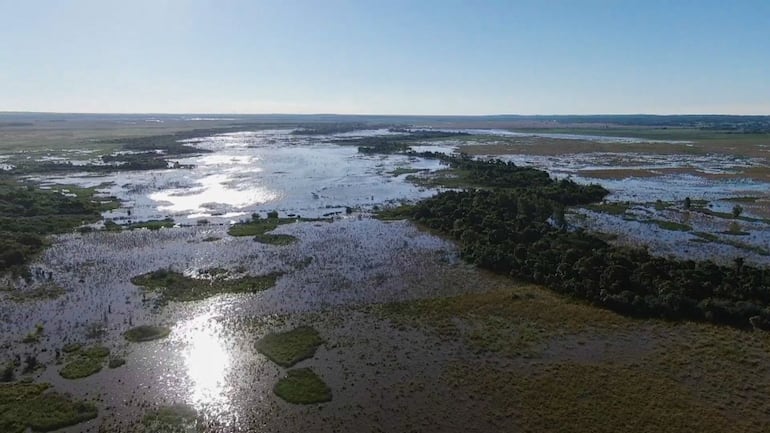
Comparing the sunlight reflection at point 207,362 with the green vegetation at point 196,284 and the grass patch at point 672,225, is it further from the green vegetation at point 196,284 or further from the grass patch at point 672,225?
the grass patch at point 672,225

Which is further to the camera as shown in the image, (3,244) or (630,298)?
(3,244)

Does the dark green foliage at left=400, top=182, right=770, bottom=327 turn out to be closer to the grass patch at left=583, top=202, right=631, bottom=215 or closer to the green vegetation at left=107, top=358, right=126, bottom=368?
the grass patch at left=583, top=202, right=631, bottom=215

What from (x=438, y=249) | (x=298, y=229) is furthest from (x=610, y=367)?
(x=298, y=229)

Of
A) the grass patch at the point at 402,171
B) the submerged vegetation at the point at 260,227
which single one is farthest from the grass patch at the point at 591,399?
the grass patch at the point at 402,171

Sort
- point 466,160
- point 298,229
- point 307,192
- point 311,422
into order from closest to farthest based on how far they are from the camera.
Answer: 1. point 311,422
2. point 298,229
3. point 307,192
4. point 466,160

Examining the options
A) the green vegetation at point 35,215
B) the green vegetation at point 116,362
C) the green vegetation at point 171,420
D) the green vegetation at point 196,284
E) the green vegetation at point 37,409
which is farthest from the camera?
the green vegetation at point 35,215

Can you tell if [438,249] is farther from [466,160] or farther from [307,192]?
[466,160]

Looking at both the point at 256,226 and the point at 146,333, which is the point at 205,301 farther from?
the point at 256,226
